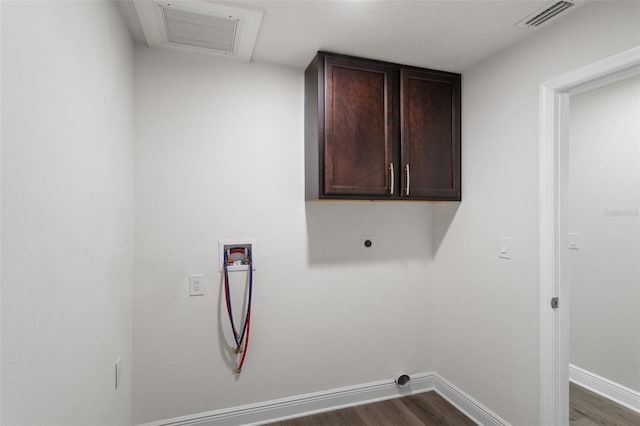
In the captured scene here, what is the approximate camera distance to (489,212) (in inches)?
81.7

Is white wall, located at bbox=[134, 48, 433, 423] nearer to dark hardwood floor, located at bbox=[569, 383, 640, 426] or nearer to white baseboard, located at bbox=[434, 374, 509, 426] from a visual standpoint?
white baseboard, located at bbox=[434, 374, 509, 426]

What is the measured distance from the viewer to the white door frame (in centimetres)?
170

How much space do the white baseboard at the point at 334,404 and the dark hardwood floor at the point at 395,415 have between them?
0.04 m

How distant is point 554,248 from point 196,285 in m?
1.97

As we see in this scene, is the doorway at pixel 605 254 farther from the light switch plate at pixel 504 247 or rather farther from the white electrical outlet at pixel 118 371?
the white electrical outlet at pixel 118 371

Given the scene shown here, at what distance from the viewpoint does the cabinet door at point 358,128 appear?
1950 millimetres

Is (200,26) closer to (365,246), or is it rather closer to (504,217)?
(365,246)

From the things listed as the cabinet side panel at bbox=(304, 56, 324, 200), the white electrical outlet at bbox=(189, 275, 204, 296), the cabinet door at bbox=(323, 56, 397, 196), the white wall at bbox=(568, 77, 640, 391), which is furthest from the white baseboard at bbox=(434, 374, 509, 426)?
the white electrical outlet at bbox=(189, 275, 204, 296)

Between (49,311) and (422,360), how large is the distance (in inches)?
93.0

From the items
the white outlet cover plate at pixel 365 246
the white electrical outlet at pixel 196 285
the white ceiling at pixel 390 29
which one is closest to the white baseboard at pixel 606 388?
the white outlet cover plate at pixel 365 246

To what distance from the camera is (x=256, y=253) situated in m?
2.12

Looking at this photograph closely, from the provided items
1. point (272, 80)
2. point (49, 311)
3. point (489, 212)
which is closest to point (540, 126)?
point (489, 212)

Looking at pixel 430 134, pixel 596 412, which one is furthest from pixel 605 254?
pixel 430 134

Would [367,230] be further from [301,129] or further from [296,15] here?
[296,15]
